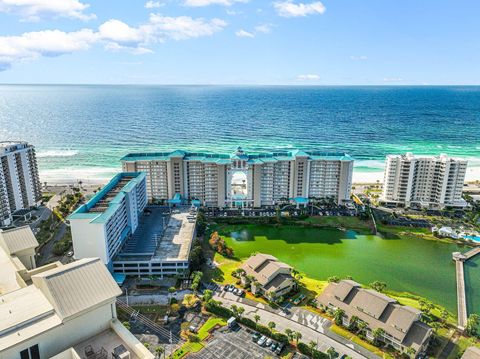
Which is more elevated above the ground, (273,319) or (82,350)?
(82,350)

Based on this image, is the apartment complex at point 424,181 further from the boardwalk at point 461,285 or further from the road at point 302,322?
the road at point 302,322

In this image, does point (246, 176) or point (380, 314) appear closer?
point (380, 314)

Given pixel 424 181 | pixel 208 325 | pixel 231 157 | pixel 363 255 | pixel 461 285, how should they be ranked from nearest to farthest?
pixel 208 325 → pixel 461 285 → pixel 363 255 → pixel 231 157 → pixel 424 181

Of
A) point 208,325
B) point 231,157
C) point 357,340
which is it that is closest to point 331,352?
point 357,340

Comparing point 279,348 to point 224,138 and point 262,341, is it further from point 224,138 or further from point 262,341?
point 224,138

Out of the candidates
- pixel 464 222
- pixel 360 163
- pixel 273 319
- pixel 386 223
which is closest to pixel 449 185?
pixel 464 222

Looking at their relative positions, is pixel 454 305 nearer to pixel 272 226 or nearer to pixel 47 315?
pixel 272 226
